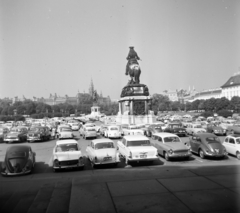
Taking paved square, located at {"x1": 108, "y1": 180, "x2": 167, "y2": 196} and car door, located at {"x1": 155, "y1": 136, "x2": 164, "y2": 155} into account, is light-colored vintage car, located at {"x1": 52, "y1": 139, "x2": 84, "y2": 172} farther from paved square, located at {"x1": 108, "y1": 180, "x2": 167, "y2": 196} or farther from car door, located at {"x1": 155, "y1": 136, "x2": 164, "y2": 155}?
car door, located at {"x1": 155, "y1": 136, "x2": 164, "y2": 155}

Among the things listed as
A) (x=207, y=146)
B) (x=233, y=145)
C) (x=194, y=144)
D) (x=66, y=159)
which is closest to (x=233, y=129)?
(x=233, y=145)

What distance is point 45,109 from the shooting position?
11794 cm

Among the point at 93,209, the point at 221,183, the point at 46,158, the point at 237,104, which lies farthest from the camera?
the point at 237,104

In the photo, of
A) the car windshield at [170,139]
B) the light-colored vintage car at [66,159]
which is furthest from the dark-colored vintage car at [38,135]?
the car windshield at [170,139]

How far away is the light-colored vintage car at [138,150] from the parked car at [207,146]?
336 cm

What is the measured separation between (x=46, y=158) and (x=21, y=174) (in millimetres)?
4056

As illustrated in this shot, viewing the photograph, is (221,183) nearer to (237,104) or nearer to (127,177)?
(127,177)

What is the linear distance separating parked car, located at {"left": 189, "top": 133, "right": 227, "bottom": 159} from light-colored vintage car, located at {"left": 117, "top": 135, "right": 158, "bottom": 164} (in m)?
3.36

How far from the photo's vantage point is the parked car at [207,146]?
14.1 m

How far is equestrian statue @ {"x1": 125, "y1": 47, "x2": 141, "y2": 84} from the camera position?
1658 inches

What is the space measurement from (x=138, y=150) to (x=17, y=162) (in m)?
6.22

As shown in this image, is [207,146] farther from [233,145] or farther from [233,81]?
[233,81]

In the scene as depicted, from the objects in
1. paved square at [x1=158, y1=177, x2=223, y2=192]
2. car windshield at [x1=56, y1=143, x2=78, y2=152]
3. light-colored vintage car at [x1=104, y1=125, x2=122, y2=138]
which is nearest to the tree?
light-colored vintage car at [x1=104, y1=125, x2=122, y2=138]

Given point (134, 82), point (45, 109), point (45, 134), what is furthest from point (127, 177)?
point (45, 109)
